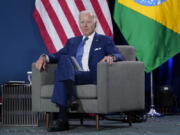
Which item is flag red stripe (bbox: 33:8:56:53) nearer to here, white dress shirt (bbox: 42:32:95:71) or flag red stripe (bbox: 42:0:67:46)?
flag red stripe (bbox: 42:0:67:46)

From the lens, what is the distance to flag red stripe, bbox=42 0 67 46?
5.12 meters

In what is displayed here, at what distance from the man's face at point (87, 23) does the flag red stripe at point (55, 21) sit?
1.18 metres

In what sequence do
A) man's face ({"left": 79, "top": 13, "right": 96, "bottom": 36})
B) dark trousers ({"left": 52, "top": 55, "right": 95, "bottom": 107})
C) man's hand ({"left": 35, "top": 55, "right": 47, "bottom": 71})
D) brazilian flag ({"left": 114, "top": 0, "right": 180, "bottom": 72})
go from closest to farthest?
dark trousers ({"left": 52, "top": 55, "right": 95, "bottom": 107}), man's hand ({"left": 35, "top": 55, "right": 47, "bottom": 71}), man's face ({"left": 79, "top": 13, "right": 96, "bottom": 36}), brazilian flag ({"left": 114, "top": 0, "right": 180, "bottom": 72})

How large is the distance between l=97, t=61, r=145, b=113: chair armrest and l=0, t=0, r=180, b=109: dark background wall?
5.84ft

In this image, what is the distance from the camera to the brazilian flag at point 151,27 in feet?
16.2

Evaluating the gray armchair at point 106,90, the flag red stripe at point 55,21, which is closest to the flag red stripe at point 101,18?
the flag red stripe at point 55,21

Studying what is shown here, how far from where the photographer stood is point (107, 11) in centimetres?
516

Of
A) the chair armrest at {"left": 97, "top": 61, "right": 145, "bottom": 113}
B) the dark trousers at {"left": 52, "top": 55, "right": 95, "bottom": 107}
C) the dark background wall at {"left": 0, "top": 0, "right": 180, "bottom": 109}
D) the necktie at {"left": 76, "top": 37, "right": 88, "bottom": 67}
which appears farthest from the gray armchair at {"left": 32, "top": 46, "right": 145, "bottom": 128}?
the dark background wall at {"left": 0, "top": 0, "right": 180, "bottom": 109}

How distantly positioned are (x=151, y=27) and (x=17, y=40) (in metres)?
1.59

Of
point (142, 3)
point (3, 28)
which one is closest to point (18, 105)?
point (3, 28)

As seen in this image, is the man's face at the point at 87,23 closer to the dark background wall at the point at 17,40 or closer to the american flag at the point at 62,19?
the american flag at the point at 62,19

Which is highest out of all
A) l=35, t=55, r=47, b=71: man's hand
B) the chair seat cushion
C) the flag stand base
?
l=35, t=55, r=47, b=71: man's hand

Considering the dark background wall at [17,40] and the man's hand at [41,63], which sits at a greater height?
the dark background wall at [17,40]

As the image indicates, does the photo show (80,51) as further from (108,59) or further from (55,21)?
(55,21)
